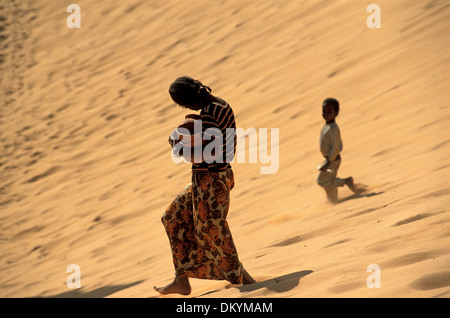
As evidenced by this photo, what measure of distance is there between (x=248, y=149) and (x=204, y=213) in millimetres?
4496

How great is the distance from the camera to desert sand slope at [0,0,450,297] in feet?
12.6

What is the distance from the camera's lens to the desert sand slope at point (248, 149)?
12.6ft

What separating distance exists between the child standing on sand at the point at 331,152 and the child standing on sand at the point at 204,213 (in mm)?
1850

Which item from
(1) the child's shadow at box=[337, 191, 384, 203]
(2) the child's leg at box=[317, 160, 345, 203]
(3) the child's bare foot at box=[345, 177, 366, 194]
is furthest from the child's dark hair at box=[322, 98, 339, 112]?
(1) the child's shadow at box=[337, 191, 384, 203]

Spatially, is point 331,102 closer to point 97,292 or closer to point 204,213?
point 204,213

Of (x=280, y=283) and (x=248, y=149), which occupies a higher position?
(x=248, y=149)

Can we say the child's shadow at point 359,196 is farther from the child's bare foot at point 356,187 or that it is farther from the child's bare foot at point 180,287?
the child's bare foot at point 180,287

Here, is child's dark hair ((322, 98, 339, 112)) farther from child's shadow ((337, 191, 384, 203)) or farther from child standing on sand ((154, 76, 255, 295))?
child standing on sand ((154, 76, 255, 295))

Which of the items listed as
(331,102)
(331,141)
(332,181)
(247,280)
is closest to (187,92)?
(247,280)

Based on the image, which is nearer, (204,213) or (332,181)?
(204,213)

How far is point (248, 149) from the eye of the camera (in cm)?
798

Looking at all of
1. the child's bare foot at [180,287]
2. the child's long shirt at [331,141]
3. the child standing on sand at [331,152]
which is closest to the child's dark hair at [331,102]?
the child standing on sand at [331,152]

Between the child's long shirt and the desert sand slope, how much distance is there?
16.3 inches
